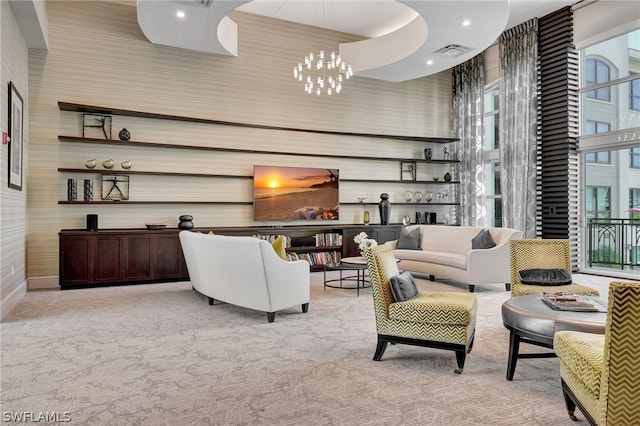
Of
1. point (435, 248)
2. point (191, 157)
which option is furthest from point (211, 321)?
point (435, 248)

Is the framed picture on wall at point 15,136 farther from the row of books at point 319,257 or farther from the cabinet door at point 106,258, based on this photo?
the row of books at point 319,257

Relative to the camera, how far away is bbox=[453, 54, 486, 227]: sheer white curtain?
891 centimetres

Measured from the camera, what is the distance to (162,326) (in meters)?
4.20

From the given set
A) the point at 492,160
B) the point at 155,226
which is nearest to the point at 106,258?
the point at 155,226

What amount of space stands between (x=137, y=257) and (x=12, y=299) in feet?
→ 5.50

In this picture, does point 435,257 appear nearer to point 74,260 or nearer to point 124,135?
point 124,135

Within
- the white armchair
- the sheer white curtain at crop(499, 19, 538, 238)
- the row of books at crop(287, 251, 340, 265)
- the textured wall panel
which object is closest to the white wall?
the textured wall panel

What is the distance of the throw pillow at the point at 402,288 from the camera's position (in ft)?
10.6

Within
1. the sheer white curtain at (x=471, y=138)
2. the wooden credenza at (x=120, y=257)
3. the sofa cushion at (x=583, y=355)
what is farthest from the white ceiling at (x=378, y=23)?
the sofa cushion at (x=583, y=355)

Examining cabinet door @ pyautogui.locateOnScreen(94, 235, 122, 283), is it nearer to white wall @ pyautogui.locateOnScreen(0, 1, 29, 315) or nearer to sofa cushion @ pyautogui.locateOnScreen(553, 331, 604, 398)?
white wall @ pyautogui.locateOnScreen(0, 1, 29, 315)

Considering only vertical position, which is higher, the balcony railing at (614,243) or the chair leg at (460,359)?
the balcony railing at (614,243)

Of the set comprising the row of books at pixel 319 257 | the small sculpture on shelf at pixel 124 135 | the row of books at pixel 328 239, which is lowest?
the row of books at pixel 319 257

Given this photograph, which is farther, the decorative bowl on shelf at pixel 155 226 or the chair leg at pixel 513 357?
the decorative bowl on shelf at pixel 155 226

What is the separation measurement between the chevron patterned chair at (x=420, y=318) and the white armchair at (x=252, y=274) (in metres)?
1.23
